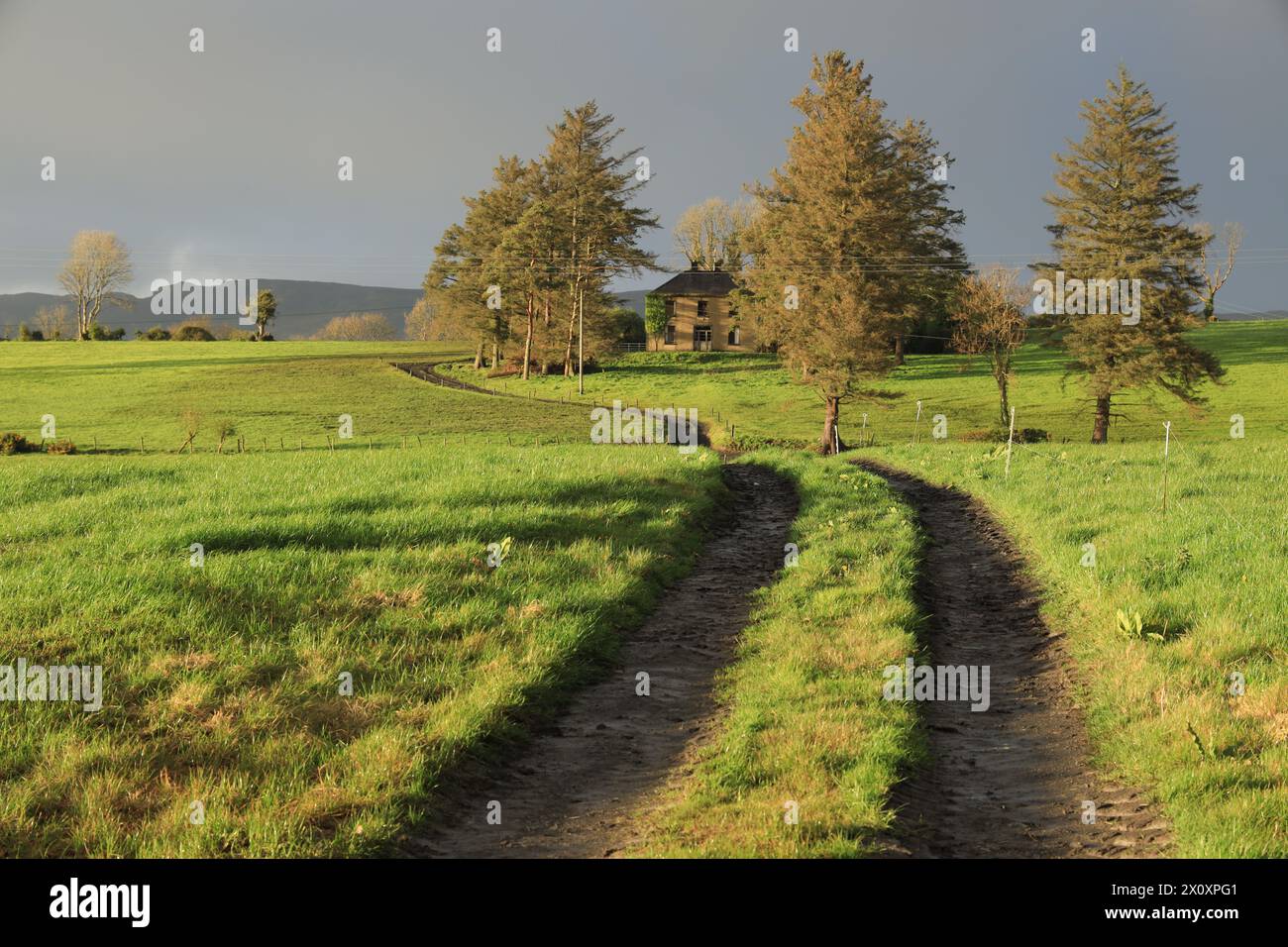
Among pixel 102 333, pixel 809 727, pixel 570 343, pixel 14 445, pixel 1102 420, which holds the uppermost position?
pixel 102 333

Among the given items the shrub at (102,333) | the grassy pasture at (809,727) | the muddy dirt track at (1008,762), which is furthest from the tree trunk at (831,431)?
the shrub at (102,333)

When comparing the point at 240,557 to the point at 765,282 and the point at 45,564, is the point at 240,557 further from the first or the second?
the point at 765,282

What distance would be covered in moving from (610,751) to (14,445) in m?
50.1

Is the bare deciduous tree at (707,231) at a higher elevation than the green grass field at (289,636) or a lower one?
higher

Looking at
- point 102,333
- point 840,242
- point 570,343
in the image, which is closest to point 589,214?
point 570,343

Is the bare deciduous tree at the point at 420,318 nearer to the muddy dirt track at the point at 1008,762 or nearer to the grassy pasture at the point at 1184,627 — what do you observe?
the grassy pasture at the point at 1184,627

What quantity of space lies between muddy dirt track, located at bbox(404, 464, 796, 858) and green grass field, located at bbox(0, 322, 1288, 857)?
1.01 ft

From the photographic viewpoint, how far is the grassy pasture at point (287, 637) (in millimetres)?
6715

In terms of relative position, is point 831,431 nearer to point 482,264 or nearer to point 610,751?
point 610,751

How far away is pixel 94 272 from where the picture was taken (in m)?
125

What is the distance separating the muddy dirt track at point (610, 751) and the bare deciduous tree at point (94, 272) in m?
133
